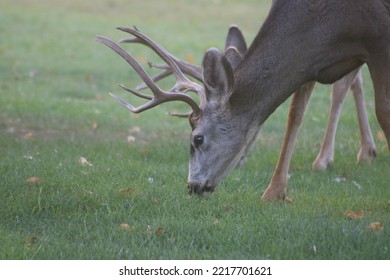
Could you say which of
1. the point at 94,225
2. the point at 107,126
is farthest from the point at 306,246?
the point at 107,126

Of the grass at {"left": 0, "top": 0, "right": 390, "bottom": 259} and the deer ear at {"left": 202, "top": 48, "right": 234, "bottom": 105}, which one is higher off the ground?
the deer ear at {"left": 202, "top": 48, "right": 234, "bottom": 105}

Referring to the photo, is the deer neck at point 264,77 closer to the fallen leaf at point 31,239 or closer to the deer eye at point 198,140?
the deer eye at point 198,140

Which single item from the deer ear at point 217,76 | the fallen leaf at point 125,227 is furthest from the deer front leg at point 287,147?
the fallen leaf at point 125,227

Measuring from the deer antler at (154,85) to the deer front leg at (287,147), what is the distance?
113 cm

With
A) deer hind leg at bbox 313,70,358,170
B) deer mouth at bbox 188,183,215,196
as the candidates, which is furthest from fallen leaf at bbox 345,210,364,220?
deer hind leg at bbox 313,70,358,170

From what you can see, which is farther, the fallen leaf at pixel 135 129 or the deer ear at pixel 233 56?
the fallen leaf at pixel 135 129

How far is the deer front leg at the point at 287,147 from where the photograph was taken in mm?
7539

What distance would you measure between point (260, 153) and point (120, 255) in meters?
4.15

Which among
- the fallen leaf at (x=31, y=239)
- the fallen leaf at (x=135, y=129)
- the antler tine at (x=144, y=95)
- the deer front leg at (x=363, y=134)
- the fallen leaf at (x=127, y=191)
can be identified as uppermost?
the antler tine at (x=144, y=95)

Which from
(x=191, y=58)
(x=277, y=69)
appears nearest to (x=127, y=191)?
(x=277, y=69)

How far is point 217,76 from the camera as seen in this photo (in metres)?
6.67

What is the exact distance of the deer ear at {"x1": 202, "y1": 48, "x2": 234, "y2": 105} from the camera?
6.54 metres

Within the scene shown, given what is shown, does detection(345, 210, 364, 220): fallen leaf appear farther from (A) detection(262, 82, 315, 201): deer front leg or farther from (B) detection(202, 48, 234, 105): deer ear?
(B) detection(202, 48, 234, 105): deer ear

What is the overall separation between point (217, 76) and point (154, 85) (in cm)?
53
